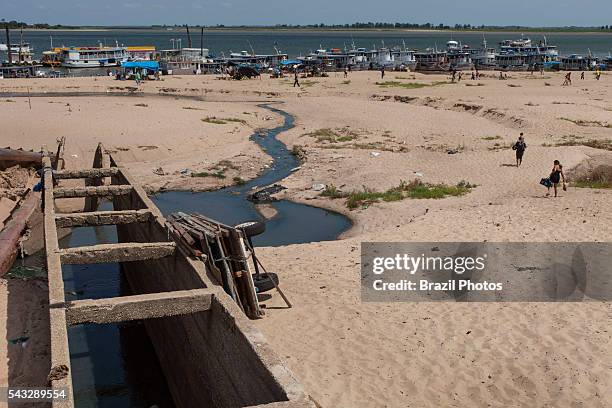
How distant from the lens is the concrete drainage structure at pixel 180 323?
6508mm

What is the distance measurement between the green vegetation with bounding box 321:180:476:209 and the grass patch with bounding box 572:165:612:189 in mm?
3673

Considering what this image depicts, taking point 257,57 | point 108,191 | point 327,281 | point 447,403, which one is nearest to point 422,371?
point 447,403

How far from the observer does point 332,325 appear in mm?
11117

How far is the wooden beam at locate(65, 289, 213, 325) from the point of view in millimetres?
8203

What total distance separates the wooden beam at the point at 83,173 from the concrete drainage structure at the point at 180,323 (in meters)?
3.89

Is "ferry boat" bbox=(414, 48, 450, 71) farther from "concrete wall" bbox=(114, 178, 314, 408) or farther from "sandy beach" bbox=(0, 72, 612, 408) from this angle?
"concrete wall" bbox=(114, 178, 314, 408)

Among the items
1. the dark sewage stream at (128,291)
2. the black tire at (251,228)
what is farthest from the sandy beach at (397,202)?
the black tire at (251,228)

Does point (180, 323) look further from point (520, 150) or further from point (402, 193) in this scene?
point (520, 150)

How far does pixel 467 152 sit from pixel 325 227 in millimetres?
10998

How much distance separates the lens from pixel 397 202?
20219mm

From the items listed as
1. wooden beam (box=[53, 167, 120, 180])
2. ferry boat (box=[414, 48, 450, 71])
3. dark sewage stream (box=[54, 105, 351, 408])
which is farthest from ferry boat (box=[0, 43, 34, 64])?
wooden beam (box=[53, 167, 120, 180])

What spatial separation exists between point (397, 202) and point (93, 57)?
246ft

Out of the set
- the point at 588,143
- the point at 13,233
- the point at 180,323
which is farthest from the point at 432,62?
the point at 180,323

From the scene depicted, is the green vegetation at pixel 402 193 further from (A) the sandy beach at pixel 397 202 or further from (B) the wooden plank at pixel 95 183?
(B) the wooden plank at pixel 95 183
